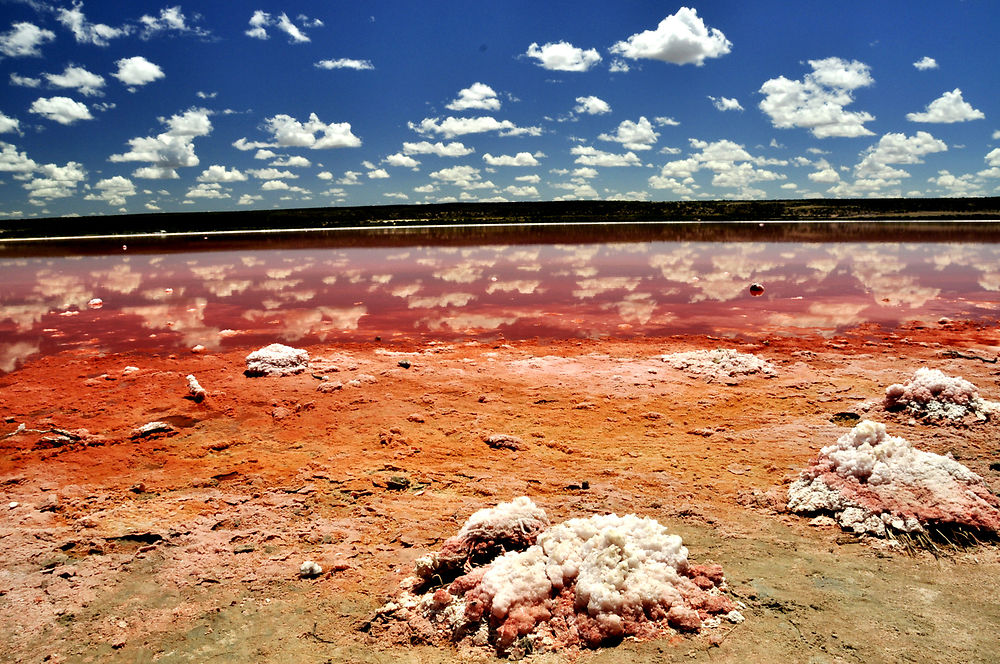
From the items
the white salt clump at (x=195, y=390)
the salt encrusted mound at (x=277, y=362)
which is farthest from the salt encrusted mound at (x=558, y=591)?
the salt encrusted mound at (x=277, y=362)

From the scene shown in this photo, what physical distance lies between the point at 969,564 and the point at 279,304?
12.9 meters

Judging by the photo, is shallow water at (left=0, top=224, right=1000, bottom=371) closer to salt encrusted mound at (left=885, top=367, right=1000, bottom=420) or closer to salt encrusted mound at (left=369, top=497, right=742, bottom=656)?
salt encrusted mound at (left=885, top=367, right=1000, bottom=420)

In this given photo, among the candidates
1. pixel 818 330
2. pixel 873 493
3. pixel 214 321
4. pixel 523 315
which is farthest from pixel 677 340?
pixel 214 321

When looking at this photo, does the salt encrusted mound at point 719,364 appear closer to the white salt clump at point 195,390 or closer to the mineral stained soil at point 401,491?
the mineral stained soil at point 401,491

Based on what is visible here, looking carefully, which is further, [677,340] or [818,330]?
[818,330]

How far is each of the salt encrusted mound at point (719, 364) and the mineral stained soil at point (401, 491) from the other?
20 cm

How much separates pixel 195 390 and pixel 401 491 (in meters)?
3.58

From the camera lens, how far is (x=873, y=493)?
3.82m

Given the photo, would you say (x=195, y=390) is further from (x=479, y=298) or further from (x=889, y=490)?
(x=479, y=298)

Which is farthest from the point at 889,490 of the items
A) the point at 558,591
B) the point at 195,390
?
the point at 195,390

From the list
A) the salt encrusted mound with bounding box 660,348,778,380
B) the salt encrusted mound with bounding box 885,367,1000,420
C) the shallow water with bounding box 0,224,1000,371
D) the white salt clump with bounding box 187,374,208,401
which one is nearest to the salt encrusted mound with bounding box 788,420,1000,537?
the salt encrusted mound with bounding box 885,367,1000,420

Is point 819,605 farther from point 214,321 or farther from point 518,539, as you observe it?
point 214,321

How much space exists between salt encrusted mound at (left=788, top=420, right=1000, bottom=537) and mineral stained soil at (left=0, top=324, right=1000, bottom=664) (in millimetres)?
205

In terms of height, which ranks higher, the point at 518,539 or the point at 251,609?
the point at 518,539
